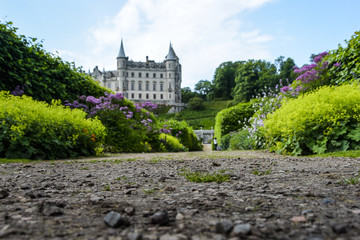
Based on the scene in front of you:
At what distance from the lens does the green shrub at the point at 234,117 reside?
1400 centimetres

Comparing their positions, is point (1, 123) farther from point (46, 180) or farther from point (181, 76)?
point (181, 76)

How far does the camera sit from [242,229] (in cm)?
115

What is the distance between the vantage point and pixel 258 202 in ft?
5.59

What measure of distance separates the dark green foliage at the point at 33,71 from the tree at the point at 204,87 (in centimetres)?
7115

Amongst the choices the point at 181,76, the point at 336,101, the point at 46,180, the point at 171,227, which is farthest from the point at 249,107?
the point at 181,76

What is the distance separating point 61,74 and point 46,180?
648 centimetres

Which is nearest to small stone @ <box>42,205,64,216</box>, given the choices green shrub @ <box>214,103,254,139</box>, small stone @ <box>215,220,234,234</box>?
small stone @ <box>215,220,234,234</box>

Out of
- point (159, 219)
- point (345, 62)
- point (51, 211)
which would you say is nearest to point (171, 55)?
point (345, 62)

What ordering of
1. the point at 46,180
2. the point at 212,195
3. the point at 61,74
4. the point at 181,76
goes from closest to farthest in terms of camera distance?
the point at 212,195 < the point at 46,180 < the point at 61,74 < the point at 181,76

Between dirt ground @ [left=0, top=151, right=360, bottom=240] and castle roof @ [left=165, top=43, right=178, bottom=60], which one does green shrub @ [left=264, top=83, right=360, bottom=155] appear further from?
castle roof @ [left=165, top=43, right=178, bottom=60]

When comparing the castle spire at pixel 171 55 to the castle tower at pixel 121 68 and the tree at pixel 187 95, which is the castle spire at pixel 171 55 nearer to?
the castle tower at pixel 121 68

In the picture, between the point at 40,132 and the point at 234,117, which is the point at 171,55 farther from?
the point at 40,132

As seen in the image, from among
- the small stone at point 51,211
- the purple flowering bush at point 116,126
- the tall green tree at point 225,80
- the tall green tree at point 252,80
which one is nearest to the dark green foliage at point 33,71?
the purple flowering bush at point 116,126

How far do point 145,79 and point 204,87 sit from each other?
59.7 ft
